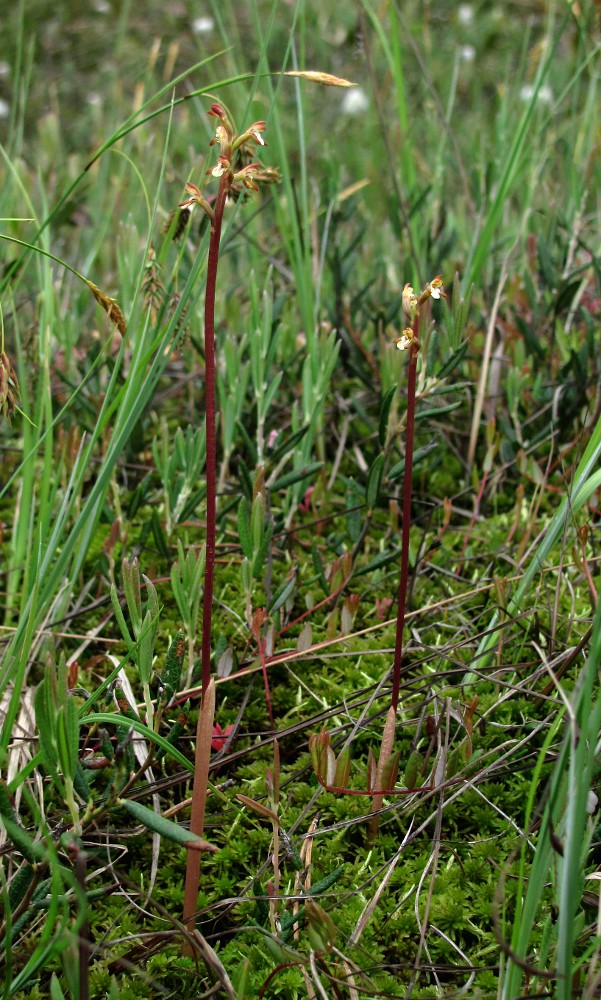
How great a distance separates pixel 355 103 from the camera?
5469 mm

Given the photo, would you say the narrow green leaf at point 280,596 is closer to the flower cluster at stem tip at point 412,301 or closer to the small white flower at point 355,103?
the flower cluster at stem tip at point 412,301

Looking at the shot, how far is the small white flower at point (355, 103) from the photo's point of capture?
542 cm

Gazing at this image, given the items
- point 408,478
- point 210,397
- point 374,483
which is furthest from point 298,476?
point 210,397

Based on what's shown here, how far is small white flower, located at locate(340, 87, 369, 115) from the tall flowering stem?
4.67m

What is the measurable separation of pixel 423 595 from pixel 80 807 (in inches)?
34.7

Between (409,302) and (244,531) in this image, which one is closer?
(409,302)

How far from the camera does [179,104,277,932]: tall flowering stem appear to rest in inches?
42.9

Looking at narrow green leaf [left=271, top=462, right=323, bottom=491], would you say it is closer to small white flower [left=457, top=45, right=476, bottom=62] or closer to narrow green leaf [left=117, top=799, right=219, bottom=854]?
narrow green leaf [left=117, top=799, right=219, bottom=854]

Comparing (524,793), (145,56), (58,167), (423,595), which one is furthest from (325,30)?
(524,793)

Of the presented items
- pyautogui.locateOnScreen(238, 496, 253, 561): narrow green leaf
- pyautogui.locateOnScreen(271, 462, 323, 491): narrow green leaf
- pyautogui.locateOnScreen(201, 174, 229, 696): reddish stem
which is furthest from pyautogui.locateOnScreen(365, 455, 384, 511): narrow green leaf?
pyautogui.locateOnScreen(201, 174, 229, 696): reddish stem

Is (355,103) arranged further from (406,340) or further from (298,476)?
(406,340)

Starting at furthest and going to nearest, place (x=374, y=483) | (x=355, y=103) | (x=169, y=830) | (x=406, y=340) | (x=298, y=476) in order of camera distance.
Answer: (x=355, y=103), (x=298, y=476), (x=374, y=483), (x=406, y=340), (x=169, y=830)

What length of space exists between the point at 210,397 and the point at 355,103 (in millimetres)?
4988

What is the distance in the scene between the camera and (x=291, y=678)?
175 centimetres
